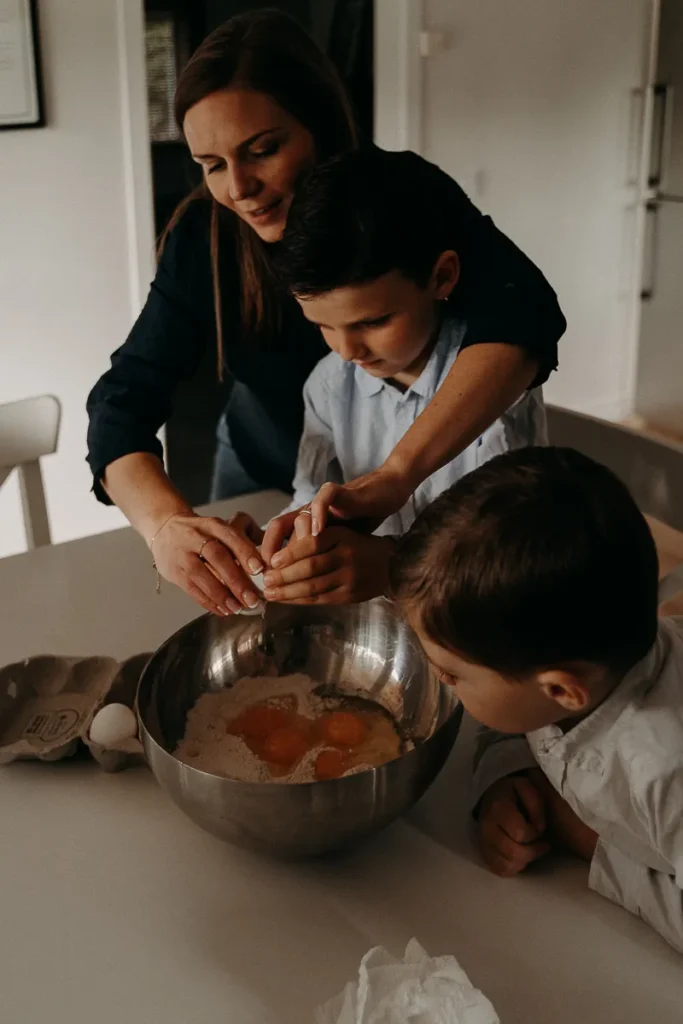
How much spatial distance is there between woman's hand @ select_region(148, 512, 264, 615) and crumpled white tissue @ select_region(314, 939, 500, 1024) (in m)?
0.39

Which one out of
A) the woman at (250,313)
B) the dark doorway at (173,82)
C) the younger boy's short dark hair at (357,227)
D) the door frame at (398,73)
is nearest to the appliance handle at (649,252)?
the door frame at (398,73)

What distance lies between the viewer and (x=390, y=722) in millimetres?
989

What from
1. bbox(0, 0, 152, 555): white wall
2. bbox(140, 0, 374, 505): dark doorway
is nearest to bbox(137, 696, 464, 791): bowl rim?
bbox(140, 0, 374, 505): dark doorway

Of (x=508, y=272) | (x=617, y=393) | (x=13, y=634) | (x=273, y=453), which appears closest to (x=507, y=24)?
(x=617, y=393)

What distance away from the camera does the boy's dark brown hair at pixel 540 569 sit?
0.71m

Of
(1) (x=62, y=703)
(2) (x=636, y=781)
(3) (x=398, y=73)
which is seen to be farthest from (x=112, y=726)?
(3) (x=398, y=73)

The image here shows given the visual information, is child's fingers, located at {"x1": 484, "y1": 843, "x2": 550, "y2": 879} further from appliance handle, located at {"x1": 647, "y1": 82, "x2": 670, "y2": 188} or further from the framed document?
appliance handle, located at {"x1": 647, "y1": 82, "x2": 670, "y2": 188}

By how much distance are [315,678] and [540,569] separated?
1.31 ft

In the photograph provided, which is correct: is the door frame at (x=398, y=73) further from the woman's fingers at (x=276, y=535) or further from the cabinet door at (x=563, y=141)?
the woman's fingers at (x=276, y=535)

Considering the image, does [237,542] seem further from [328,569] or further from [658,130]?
[658,130]

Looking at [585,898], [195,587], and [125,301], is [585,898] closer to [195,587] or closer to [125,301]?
[195,587]

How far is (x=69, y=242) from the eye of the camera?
255cm

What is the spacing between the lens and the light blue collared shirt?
1.21 metres

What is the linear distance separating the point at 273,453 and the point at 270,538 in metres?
0.56
